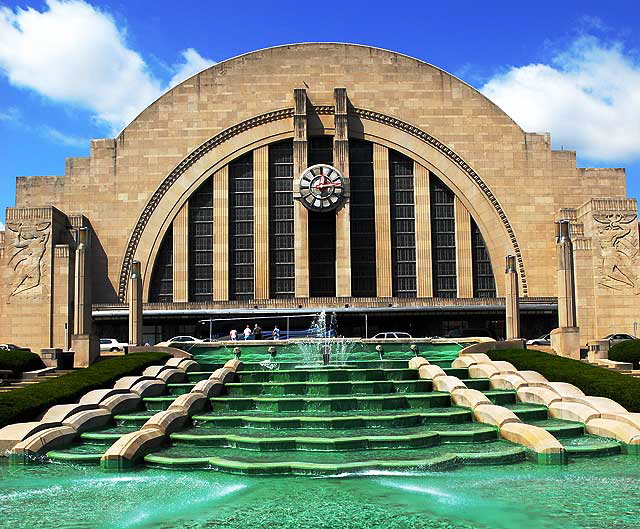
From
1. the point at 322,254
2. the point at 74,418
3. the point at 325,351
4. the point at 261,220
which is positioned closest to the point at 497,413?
the point at 74,418

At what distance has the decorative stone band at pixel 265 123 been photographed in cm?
4944

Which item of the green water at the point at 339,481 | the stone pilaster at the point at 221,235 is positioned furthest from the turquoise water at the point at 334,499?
the stone pilaster at the point at 221,235

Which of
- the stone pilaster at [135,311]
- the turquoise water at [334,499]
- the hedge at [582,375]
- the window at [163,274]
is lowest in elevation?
the turquoise water at [334,499]

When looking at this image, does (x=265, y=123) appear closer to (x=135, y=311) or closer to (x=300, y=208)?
(x=300, y=208)

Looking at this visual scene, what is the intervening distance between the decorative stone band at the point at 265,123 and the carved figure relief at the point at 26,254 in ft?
18.9

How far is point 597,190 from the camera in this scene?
164ft

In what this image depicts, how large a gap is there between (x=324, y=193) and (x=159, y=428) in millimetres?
33118

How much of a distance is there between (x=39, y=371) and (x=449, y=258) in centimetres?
3049

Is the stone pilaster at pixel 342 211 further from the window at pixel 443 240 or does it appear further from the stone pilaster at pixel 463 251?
the stone pilaster at pixel 463 251

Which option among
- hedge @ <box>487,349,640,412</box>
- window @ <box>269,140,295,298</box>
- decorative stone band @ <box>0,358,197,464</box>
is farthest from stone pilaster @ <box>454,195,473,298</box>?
decorative stone band @ <box>0,358,197,464</box>

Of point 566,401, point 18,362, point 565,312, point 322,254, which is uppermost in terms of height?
point 322,254

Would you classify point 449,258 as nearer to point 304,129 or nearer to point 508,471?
point 304,129

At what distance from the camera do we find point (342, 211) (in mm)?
48844

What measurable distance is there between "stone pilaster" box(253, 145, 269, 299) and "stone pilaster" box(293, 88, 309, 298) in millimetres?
2050
